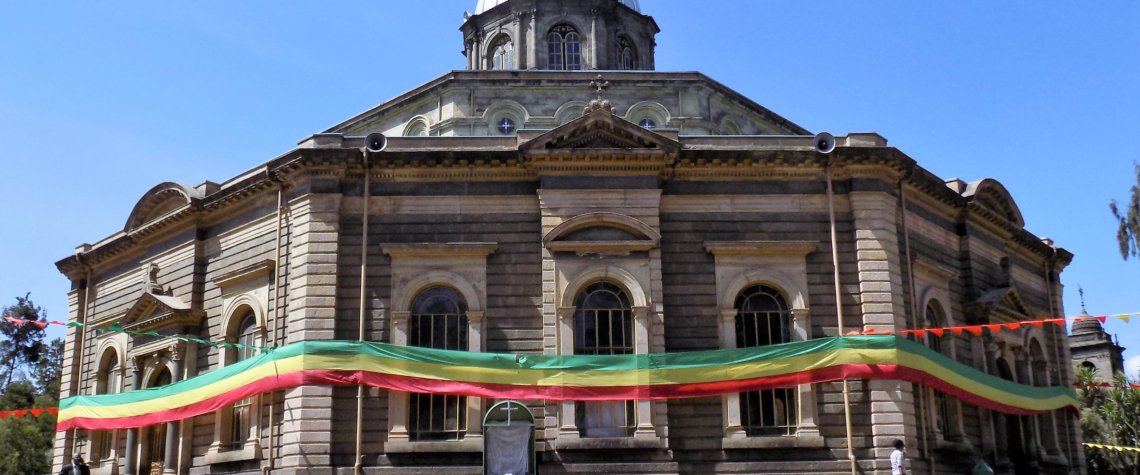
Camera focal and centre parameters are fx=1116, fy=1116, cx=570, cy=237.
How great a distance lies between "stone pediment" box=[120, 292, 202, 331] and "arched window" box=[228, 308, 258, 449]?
168 cm

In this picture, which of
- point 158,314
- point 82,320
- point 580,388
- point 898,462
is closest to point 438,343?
point 580,388

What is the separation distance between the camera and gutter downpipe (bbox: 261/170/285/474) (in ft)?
79.8

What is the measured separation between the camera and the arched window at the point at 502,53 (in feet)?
118

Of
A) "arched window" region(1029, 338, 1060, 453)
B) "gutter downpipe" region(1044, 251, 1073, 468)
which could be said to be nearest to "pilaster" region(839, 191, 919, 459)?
"arched window" region(1029, 338, 1060, 453)

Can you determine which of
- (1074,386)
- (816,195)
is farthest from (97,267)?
(1074,386)

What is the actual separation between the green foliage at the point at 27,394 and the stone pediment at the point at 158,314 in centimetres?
2046

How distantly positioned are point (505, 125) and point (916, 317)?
1291 centimetres

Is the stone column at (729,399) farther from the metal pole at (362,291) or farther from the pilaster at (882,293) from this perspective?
the metal pole at (362,291)

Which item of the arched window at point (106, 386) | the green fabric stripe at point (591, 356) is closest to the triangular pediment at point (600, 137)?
the green fabric stripe at point (591, 356)

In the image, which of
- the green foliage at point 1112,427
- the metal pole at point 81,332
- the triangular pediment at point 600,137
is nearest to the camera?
the triangular pediment at point 600,137

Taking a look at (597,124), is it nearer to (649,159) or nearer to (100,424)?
(649,159)

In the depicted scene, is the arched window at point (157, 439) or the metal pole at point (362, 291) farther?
the arched window at point (157, 439)

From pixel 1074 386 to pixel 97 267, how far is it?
29479mm

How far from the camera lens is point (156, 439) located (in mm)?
29125
